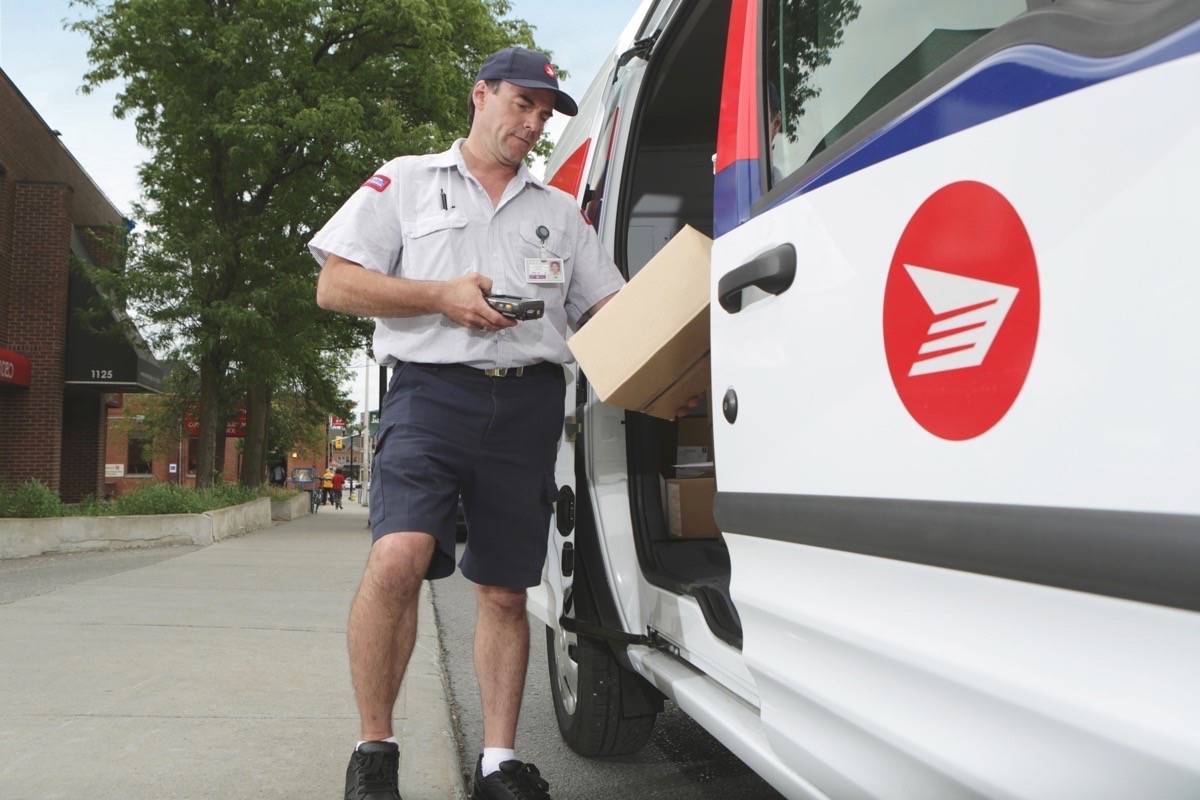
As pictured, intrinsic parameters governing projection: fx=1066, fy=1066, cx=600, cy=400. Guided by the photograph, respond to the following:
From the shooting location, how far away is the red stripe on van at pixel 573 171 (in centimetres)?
362

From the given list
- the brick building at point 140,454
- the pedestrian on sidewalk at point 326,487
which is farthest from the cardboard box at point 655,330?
the brick building at point 140,454

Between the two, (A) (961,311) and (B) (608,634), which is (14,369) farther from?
(A) (961,311)

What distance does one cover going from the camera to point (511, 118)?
2.92 meters

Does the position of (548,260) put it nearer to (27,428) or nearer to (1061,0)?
(1061,0)

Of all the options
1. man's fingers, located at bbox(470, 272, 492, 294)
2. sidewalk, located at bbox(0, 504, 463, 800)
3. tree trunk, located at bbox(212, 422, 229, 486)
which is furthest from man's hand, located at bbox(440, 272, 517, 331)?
tree trunk, located at bbox(212, 422, 229, 486)

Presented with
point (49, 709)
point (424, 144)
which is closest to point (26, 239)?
point (424, 144)

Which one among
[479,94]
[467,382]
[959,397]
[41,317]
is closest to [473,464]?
[467,382]

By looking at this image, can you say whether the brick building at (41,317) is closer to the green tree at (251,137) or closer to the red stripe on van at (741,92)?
the green tree at (251,137)

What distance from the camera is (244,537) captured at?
50.8 ft

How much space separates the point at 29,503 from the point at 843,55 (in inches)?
486

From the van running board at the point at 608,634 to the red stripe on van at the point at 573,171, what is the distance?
145 cm

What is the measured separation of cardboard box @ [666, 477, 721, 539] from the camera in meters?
3.19

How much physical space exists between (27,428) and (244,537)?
17.6ft

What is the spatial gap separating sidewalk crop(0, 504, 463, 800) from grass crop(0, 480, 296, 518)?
5.41 metres
